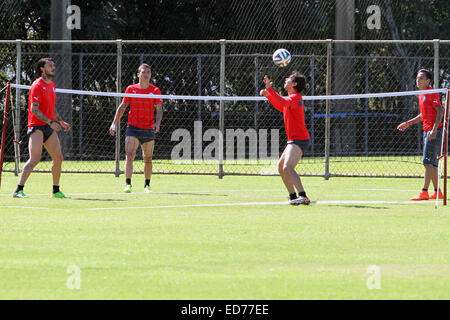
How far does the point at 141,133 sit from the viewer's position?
15.6 metres

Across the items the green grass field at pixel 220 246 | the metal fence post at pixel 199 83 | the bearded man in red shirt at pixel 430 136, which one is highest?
the metal fence post at pixel 199 83

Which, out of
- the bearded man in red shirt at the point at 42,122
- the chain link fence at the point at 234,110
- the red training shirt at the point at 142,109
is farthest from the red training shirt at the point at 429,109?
the chain link fence at the point at 234,110

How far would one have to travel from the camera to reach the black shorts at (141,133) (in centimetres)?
1557

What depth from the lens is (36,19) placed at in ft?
93.4

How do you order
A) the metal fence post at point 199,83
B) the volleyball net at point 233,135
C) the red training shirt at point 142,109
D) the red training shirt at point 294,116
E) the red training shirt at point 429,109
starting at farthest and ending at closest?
the metal fence post at point 199,83
the volleyball net at point 233,135
the red training shirt at point 142,109
the red training shirt at point 429,109
the red training shirt at point 294,116

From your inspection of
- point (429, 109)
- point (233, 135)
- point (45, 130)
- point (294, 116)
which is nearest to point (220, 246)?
point (294, 116)

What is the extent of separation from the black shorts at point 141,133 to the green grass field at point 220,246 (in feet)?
3.18

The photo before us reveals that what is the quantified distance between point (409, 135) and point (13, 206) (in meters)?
17.7

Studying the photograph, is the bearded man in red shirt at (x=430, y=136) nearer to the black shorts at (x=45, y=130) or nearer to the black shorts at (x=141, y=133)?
the black shorts at (x=141, y=133)

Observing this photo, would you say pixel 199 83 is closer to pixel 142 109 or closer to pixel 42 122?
pixel 142 109

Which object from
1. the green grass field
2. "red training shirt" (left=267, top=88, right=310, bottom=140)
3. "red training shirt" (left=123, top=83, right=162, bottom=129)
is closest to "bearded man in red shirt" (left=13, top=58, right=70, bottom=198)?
the green grass field

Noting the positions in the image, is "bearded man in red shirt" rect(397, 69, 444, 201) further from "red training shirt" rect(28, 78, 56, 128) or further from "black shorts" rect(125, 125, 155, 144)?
"red training shirt" rect(28, 78, 56, 128)

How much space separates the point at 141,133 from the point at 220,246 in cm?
684

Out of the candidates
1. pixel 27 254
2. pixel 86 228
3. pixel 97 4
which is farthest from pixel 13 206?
pixel 97 4
